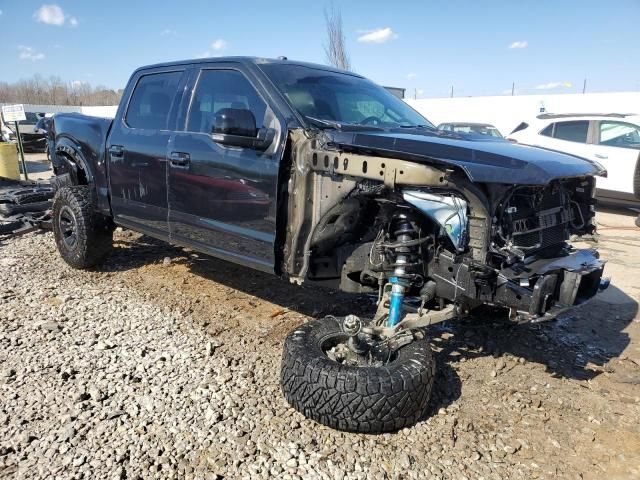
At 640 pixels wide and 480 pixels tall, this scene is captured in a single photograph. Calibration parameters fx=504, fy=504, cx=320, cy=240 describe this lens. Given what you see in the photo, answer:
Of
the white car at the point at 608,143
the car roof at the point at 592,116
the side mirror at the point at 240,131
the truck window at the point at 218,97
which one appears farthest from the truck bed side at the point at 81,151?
the car roof at the point at 592,116

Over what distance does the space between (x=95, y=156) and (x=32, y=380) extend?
2.39 meters

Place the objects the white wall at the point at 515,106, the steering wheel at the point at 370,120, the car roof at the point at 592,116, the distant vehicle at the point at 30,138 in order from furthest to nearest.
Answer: the distant vehicle at the point at 30,138 → the white wall at the point at 515,106 → the car roof at the point at 592,116 → the steering wheel at the point at 370,120

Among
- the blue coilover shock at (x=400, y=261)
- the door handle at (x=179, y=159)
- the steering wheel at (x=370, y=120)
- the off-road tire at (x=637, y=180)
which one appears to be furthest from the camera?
the off-road tire at (x=637, y=180)

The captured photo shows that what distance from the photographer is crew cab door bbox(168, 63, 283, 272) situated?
322 cm

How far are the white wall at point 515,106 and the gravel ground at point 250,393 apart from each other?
13620 mm

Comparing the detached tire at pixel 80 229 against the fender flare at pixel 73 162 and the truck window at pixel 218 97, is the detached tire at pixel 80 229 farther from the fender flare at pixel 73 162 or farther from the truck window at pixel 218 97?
the truck window at pixel 218 97

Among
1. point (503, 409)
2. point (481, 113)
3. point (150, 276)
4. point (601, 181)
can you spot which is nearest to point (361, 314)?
point (503, 409)

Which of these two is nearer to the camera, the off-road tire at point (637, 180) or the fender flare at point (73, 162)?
the fender flare at point (73, 162)

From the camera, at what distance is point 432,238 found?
9.31 ft

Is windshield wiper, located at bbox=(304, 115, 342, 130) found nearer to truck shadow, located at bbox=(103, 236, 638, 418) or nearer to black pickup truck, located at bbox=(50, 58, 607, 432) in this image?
black pickup truck, located at bbox=(50, 58, 607, 432)

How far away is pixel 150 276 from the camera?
5.08 m

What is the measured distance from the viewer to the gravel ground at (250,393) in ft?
7.82

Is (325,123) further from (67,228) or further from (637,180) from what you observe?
(637,180)

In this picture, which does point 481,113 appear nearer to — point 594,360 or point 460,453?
point 594,360
